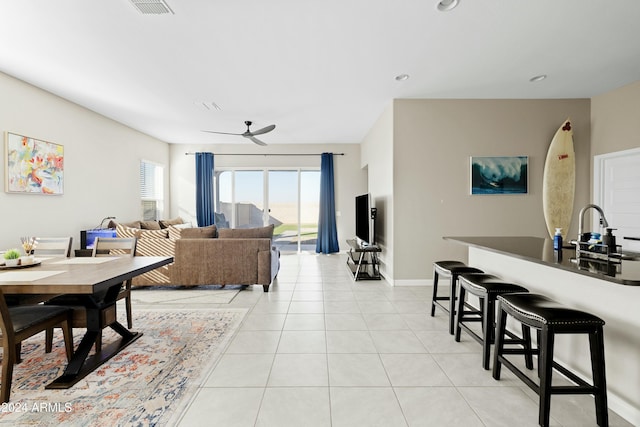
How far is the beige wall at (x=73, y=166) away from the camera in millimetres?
3693

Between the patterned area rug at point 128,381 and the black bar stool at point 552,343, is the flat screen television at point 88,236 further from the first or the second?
the black bar stool at point 552,343

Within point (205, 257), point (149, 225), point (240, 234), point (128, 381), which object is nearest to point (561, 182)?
point (240, 234)

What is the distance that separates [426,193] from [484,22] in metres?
2.31

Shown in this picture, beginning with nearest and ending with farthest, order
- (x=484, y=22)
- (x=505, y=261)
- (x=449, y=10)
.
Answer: (x=449, y=10) → (x=484, y=22) → (x=505, y=261)

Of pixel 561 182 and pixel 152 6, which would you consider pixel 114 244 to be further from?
→ pixel 561 182

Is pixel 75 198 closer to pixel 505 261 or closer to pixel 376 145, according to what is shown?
pixel 376 145

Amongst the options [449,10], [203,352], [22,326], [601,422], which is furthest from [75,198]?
[601,422]

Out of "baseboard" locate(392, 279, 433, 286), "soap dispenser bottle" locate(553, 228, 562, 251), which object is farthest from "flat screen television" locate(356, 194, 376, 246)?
"soap dispenser bottle" locate(553, 228, 562, 251)

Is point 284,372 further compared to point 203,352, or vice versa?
point 203,352

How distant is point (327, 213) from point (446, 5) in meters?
5.45

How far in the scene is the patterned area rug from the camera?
1.68 m

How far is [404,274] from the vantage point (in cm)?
438

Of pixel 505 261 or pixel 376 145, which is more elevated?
pixel 376 145

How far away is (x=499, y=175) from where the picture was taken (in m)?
4.33
